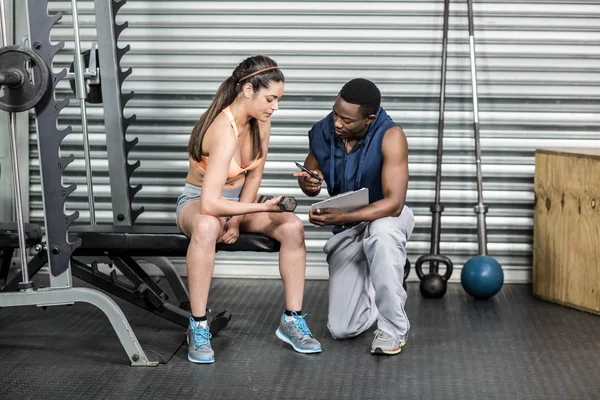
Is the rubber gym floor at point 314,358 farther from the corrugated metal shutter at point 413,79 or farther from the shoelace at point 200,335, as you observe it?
the corrugated metal shutter at point 413,79

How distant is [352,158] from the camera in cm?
387

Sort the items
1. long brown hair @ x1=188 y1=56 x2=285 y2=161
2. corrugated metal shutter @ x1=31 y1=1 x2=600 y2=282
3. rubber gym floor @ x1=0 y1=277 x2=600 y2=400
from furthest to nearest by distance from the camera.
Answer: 1. corrugated metal shutter @ x1=31 y1=1 x2=600 y2=282
2. long brown hair @ x1=188 y1=56 x2=285 y2=161
3. rubber gym floor @ x1=0 y1=277 x2=600 y2=400

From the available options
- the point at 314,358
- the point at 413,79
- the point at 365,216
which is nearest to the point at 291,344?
the point at 314,358

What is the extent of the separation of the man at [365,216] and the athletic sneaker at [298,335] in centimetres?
20

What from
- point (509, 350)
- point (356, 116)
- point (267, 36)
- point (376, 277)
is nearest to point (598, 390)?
point (509, 350)

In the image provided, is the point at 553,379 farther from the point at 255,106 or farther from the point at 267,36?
the point at 267,36

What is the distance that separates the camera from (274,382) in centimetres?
331

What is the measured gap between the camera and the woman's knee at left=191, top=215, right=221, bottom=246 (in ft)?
11.5

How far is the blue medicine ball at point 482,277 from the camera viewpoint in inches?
180

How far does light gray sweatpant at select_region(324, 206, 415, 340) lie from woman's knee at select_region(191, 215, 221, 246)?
0.63m

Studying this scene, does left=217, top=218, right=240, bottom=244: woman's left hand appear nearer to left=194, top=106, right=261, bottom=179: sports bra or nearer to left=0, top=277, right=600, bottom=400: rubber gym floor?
left=194, top=106, right=261, bottom=179: sports bra

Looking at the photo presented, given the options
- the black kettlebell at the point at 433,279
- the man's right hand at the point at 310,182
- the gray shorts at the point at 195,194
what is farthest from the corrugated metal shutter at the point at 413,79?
the gray shorts at the point at 195,194

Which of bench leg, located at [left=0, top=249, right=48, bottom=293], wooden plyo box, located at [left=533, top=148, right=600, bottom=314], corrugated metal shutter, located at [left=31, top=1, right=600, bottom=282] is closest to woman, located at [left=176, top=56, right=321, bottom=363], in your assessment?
bench leg, located at [left=0, top=249, right=48, bottom=293]

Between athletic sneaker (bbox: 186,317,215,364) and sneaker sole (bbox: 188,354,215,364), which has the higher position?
athletic sneaker (bbox: 186,317,215,364)
